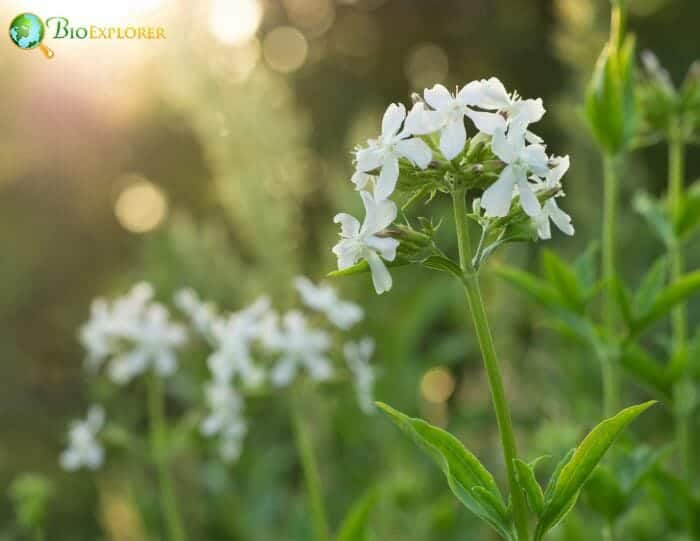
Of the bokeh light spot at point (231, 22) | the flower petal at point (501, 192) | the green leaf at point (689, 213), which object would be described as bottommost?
the flower petal at point (501, 192)

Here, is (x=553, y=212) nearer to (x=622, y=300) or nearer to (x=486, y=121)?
(x=486, y=121)

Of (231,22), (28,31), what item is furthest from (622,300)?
(231,22)

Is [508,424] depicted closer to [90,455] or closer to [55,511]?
[90,455]

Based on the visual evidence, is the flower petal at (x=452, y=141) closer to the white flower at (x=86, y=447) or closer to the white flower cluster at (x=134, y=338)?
the white flower cluster at (x=134, y=338)

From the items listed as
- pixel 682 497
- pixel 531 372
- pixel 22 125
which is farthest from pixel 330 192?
pixel 682 497

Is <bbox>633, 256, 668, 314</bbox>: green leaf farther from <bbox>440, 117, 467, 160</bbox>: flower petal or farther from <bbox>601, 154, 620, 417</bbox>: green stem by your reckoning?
<bbox>440, 117, 467, 160</bbox>: flower petal

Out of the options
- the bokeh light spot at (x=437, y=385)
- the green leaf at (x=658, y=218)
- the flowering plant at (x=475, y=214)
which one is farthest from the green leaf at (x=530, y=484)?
the bokeh light spot at (x=437, y=385)
